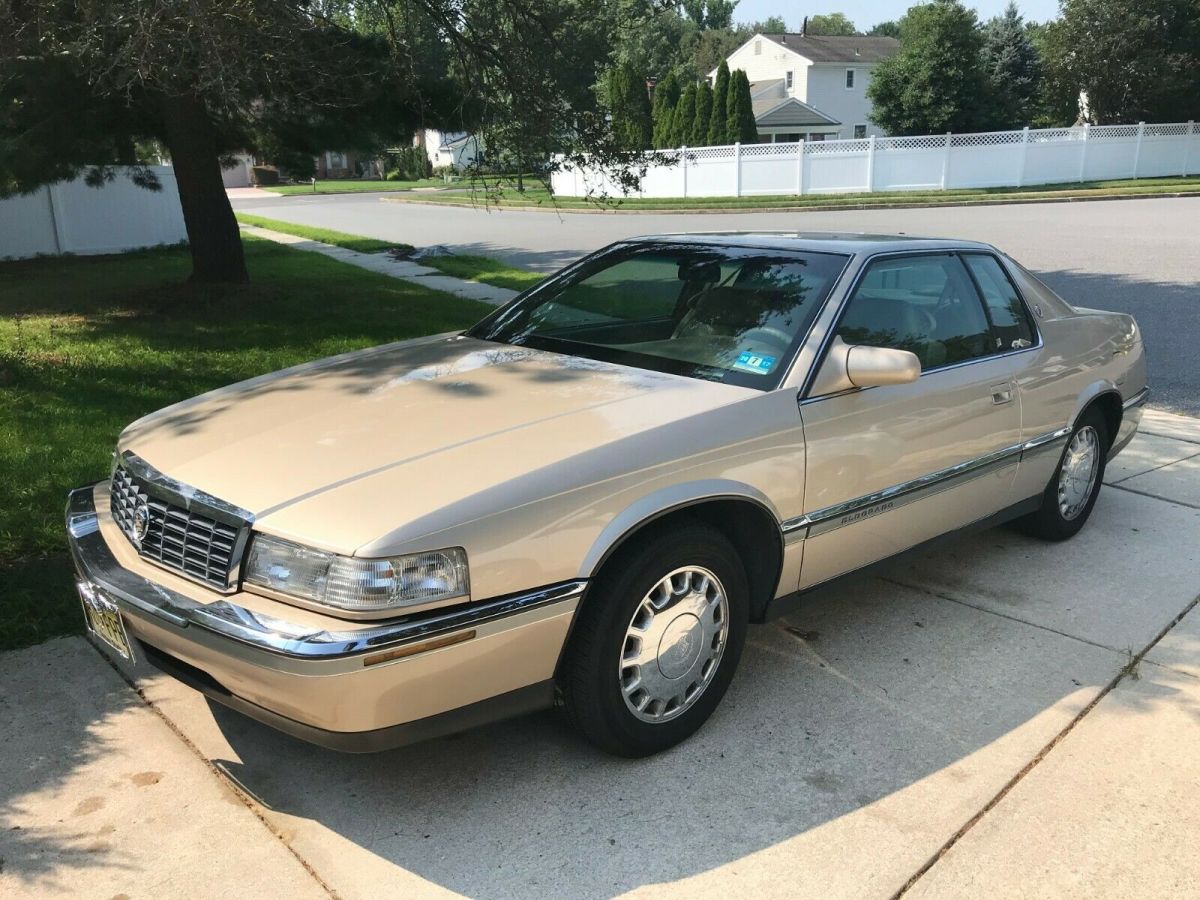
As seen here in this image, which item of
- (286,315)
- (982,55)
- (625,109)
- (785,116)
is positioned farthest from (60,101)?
(785,116)

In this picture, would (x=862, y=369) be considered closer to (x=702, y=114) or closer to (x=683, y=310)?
(x=683, y=310)

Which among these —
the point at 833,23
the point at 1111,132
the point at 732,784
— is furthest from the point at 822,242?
the point at 833,23

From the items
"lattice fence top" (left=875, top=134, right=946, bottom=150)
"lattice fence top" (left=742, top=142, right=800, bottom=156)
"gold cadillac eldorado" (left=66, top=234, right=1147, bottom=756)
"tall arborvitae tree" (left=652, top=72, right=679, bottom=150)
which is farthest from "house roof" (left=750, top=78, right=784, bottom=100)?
"gold cadillac eldorado" (left=66, top=234, right=1147, bottom=756)

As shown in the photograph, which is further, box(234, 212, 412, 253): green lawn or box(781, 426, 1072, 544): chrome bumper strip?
box(234, 212, 412, 253): green lawn

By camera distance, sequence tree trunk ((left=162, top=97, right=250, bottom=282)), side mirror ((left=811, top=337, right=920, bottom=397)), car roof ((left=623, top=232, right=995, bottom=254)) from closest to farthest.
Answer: side mirror ((left=811, top=337, right=920, bottom=397)) → car roof ((left=623, top=232, right=995, bottom=254)) → tree trunk ((left=162, top=97, right=250, bottom=282))

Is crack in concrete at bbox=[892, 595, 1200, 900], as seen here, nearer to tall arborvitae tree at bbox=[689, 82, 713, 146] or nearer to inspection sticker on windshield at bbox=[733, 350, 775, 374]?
inspection sticker on windshield at bbox=[733, 350, 775, 374]

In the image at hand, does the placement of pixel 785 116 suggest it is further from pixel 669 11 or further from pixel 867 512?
pixel 867 512

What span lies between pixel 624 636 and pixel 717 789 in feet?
1.85

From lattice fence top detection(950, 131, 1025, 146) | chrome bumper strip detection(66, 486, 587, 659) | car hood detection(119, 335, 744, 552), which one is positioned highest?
lattice fence top detection(950, 131, 1025, 146)

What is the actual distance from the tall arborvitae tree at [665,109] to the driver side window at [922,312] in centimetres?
3956

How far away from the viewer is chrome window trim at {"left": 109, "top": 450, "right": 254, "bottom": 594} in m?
2.69

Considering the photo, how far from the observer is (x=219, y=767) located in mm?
3104

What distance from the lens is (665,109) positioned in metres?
42.9

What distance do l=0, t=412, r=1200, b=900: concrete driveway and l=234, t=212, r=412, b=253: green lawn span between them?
16254 mm
